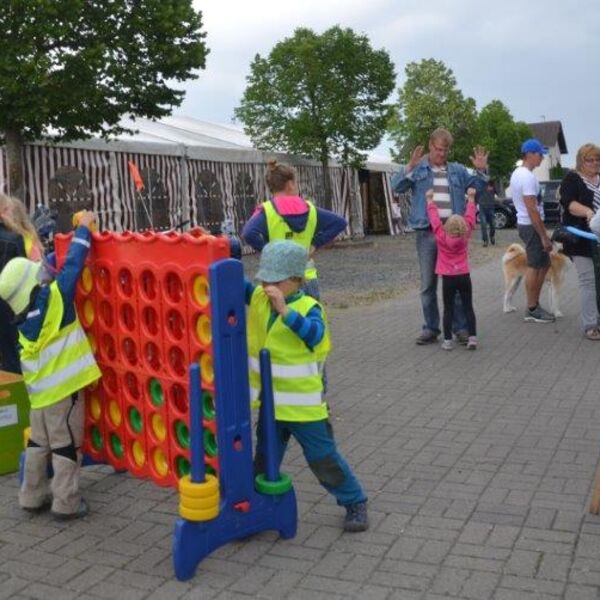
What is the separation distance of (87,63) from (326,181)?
13.1m

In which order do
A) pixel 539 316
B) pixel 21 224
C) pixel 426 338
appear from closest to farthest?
pixel 21 224 → pixel 426 338 → pixel 539 316

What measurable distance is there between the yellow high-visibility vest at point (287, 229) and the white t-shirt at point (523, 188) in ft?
14.9

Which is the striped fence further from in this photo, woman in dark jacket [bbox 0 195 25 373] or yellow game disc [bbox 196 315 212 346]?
yellow game disc [bbox 196 315 212 346]

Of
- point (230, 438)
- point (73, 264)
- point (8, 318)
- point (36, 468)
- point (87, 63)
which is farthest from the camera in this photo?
point (87, 63)

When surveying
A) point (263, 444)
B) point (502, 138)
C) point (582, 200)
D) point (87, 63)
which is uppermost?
point (502, 138)

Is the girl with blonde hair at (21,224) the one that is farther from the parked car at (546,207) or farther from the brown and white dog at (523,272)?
the parked car at (546,207)

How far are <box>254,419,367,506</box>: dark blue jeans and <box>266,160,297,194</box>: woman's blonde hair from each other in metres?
1.99

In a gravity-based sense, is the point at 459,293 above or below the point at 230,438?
Result: above

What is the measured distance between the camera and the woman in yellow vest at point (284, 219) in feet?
18.4

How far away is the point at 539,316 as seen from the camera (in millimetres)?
10414

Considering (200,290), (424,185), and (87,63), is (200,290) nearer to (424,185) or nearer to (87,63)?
(424,185)

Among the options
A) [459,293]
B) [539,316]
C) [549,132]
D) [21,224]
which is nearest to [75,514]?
[21,224]

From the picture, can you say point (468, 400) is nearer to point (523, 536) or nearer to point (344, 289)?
point (523, 536)

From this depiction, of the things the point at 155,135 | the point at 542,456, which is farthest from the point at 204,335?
the point at 155,135
